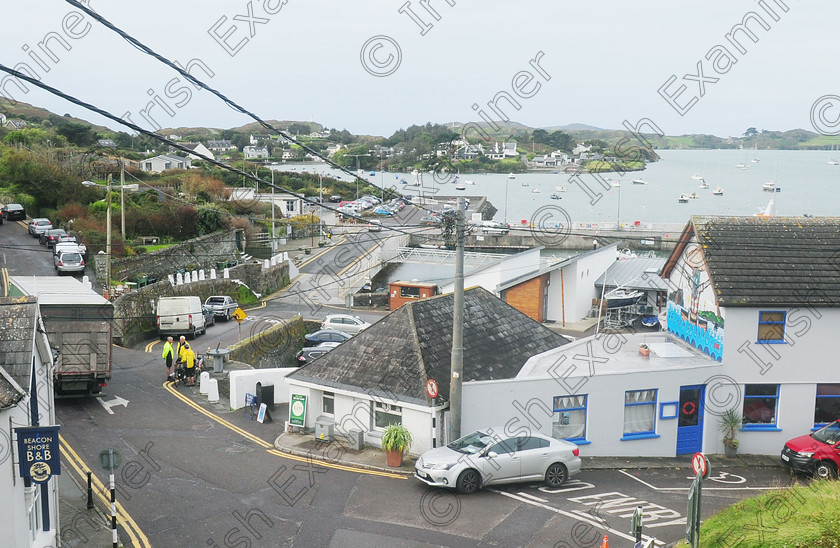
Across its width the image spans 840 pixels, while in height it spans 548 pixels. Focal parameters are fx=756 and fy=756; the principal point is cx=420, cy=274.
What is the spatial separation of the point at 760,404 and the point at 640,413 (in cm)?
360

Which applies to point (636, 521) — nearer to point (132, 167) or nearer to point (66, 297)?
point (66, 297)

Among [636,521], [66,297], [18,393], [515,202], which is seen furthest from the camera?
[515,202]

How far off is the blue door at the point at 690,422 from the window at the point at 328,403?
9.44 m

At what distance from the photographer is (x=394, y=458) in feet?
59.5

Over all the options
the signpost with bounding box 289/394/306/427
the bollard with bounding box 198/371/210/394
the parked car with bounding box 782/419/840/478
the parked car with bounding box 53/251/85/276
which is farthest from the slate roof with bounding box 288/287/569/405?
the parked car with bounding box 53/251/85/276

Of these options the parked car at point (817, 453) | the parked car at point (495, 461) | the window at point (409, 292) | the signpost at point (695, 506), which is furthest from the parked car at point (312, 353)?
the signpost at point (695, 506)

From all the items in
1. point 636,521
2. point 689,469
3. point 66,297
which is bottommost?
point 689,469

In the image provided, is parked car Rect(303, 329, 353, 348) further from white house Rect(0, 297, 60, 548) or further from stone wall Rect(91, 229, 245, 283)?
white house Rect(0, 297, 60, 548)

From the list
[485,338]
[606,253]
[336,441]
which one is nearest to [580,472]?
[485,338]

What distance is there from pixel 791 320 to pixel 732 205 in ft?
433

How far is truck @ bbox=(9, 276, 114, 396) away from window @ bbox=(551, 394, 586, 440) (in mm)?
13817

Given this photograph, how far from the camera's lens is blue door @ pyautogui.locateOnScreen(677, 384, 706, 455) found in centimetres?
2045

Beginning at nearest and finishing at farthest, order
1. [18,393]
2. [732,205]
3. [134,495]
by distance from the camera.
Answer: [18,393] → [134,495] → [732,205]

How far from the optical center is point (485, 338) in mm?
21875
